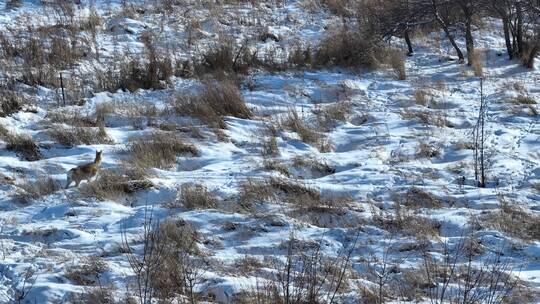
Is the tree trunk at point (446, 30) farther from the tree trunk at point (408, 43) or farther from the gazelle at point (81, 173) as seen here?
the gazelle at point (81, 173)

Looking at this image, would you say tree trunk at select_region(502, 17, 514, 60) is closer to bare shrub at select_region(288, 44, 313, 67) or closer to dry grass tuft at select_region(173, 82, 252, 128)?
bare shrub at select_region(288, 44, 313, 67)

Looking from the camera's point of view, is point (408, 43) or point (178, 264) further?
point (408, 43)

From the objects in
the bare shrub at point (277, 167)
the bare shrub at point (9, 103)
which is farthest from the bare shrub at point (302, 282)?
the bare shrub at point (9, 103)

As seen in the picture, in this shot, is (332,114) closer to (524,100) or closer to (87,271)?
(524,100)

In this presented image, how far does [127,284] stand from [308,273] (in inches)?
50.8

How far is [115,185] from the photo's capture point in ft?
24.1

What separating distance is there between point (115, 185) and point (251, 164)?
1.60m

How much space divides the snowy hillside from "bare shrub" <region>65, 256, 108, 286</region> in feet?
0.08

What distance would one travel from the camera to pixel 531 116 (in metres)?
10.4

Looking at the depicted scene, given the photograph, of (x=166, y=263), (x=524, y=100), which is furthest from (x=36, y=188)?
(x=524, y=100)

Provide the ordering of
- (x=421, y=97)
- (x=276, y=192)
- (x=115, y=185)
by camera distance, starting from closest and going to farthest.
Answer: (x=115, y=185) → (x=276, y=192) → (x=421, y=97)

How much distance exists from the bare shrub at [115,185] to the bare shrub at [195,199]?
16.5 inches

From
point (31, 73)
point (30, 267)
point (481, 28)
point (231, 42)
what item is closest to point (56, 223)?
point (30, 267)

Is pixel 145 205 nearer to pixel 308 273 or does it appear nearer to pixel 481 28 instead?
pixel 308 273
